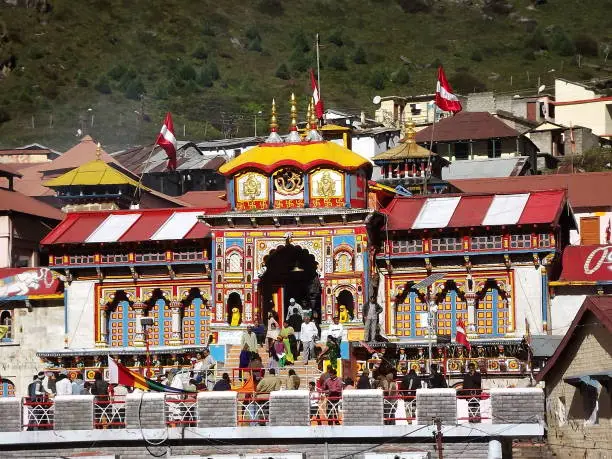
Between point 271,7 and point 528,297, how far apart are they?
445ft

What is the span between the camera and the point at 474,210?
198 ft

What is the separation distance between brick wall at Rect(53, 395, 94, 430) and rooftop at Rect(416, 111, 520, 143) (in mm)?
59058

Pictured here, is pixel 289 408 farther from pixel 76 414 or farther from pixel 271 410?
pixel 76 414

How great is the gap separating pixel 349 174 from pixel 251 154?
3.32m

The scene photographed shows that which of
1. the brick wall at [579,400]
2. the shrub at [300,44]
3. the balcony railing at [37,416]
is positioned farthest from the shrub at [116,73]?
the balcony railing at [37,416]

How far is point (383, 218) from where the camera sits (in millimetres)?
60094

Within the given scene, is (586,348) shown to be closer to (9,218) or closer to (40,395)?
(40,395)

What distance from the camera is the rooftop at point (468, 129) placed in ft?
330

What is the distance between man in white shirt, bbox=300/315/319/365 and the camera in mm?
54719

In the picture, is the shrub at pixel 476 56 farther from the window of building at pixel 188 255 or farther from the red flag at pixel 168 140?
the window of building at pixel 188 255

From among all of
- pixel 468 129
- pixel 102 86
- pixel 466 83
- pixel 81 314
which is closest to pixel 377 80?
pixel 466 83

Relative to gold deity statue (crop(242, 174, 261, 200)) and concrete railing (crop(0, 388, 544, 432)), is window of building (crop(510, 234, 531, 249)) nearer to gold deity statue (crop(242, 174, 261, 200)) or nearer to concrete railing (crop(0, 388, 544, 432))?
gold deity statue (crop(242, 174, 261, 200))

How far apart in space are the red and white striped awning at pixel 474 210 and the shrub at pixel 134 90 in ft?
311

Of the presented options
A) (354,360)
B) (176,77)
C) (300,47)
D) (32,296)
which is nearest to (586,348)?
(354,360)
